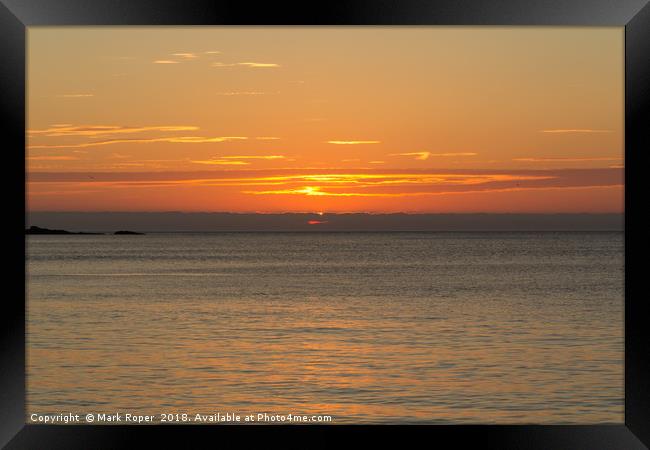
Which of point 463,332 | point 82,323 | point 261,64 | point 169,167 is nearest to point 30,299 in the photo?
point 82,323

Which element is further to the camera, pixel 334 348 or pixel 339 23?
pixel 334 348

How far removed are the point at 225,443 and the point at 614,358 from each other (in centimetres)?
827

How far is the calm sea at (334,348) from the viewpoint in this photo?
8.33m

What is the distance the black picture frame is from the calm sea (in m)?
4.53

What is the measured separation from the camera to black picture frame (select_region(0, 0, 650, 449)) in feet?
9.32

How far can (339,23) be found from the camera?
285 cm

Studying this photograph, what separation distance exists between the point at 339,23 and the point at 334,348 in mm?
9295

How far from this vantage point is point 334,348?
11.9 meters

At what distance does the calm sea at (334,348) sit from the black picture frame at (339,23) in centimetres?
453

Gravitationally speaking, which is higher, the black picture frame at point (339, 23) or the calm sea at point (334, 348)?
the black picture frame at point (339, 23)

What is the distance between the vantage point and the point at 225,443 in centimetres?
290

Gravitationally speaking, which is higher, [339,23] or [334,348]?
[339,23]

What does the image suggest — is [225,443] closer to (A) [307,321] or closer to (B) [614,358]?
(B) [614,358]

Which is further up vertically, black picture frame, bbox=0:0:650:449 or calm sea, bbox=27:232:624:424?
black picture frame, bbox=0:0:650:449
